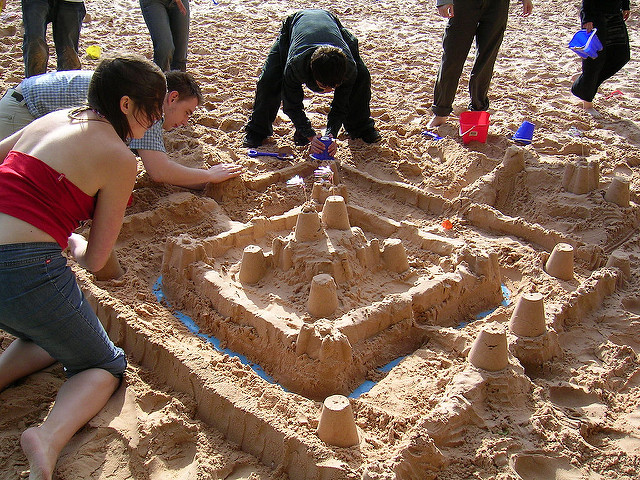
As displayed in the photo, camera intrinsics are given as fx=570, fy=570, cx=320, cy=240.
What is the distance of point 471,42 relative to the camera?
416cm

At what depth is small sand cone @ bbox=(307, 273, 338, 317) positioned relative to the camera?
233 centimetres

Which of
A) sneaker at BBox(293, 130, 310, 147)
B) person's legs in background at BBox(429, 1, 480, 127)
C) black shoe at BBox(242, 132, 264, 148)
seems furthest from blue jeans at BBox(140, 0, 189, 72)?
person's legs in background at BBox(429, 1, 480, 127)

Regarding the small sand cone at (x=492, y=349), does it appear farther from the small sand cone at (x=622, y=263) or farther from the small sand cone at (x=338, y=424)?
the small sand cone at (x=622, y=263)

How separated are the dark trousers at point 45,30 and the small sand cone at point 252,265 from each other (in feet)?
8.29

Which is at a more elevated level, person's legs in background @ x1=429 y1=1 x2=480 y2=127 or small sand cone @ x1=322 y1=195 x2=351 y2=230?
person's legs in background @ x1=429 y1=1 x2=480 y2=127

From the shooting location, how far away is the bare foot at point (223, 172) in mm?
3326

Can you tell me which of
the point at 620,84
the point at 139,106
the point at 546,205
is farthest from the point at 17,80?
the point at 620,84

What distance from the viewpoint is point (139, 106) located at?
1909mm

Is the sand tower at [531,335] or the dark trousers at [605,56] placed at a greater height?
the dark trousers at [605,56]

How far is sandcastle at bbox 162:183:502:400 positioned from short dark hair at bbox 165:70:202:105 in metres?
0.75

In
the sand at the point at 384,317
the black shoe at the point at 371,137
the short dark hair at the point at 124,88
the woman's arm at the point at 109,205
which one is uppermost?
the short dark hair at the point at 124,88

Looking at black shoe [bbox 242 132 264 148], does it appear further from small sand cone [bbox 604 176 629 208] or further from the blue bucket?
the blue bucket

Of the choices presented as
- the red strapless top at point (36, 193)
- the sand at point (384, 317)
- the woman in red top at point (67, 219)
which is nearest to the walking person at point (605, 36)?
the sand at point (384, 317)

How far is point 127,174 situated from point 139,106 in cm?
23
